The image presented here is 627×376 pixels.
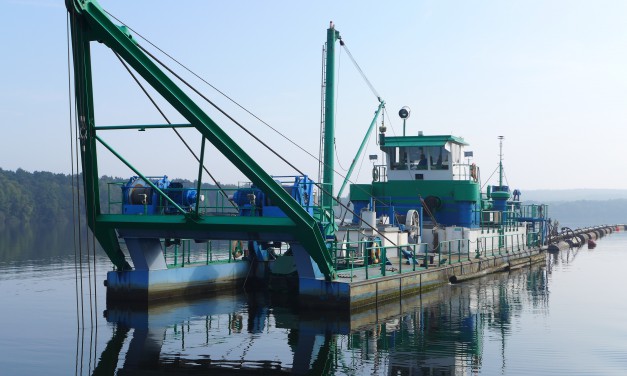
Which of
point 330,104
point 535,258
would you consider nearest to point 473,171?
point 330,104

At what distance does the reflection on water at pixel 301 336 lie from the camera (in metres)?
20.4

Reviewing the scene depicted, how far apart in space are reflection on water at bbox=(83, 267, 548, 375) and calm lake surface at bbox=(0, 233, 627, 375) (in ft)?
0.15

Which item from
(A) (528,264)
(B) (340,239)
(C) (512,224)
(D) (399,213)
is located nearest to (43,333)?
(B) (340,239)

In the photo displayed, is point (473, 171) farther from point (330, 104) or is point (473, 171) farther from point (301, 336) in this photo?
point (301, 336)

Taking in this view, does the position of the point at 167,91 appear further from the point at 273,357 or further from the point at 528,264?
the point at 528,264

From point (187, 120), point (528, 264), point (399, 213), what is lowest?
point (528, 264)

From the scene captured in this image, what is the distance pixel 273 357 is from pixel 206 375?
286 cm

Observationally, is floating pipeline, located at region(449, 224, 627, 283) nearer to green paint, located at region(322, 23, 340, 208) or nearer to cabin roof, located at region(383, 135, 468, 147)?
cabin roof, located at region(383, 135, 468, 147)

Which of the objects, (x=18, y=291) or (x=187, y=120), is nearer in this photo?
(x=187, y=120)

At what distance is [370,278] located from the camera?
29094 millimetres

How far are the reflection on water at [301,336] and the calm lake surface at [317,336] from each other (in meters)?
0.04

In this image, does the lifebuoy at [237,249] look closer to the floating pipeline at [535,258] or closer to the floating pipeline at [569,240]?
the floating pipeline at [535,258]

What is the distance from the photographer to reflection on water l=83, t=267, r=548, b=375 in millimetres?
20375

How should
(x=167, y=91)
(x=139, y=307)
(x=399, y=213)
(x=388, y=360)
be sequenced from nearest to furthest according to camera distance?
(x=388, y=360)
(x=167, y=91)
(x=139, y=307)
(x=399, y=213)
